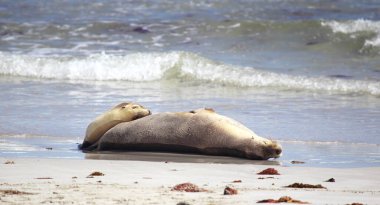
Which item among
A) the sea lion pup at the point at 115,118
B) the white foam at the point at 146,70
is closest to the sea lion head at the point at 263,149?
the sea lion pup at the point at 115,118

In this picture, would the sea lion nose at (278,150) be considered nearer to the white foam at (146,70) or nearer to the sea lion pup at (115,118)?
the sea lion pup at (115,118)

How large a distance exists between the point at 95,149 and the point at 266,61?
8964mm

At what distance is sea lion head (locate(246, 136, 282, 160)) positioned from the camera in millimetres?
8078

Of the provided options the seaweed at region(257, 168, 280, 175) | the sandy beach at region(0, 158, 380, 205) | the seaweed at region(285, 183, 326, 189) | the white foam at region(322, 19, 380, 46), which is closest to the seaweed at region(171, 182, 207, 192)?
the sandy beach at region(0, 158, 380, 205)

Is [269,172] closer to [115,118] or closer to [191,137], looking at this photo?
[191,137]

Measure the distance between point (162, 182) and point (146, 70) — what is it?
1013cm

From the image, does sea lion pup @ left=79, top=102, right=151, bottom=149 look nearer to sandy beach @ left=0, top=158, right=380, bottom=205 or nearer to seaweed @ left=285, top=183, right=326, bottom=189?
sandy beach @ left=0, top=158, right=380, bottom=205

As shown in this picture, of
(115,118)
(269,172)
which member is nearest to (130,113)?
(115,118)

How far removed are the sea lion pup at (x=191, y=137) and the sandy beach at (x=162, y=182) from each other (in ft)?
1.62

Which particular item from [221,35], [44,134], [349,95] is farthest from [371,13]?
[44,134]

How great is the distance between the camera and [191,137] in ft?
27.9

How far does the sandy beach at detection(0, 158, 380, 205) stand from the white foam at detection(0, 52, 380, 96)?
7.26m

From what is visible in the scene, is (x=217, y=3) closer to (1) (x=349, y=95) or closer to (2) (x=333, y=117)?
(1) (x=349, y=95)

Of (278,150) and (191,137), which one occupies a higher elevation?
(191,137)
